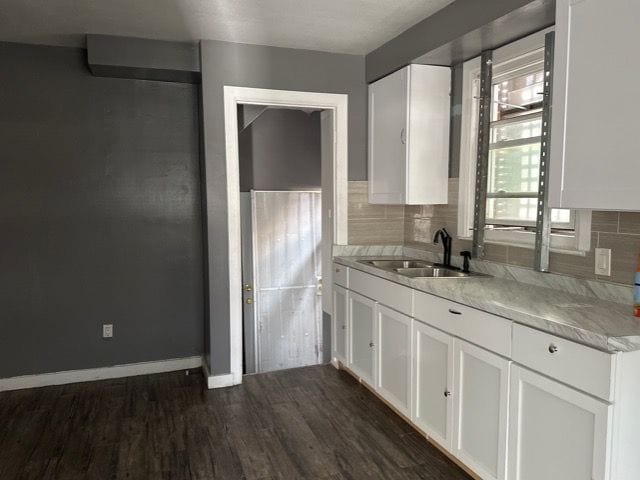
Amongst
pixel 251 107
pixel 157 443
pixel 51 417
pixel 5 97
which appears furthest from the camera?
pixel 251 107

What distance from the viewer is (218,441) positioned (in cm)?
282

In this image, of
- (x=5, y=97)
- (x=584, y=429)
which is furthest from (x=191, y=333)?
(x=584, y=429)

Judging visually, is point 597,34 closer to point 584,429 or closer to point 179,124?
point 584,429

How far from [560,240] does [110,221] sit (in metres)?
3.05

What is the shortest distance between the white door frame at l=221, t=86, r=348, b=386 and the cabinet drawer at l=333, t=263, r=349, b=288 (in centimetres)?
20

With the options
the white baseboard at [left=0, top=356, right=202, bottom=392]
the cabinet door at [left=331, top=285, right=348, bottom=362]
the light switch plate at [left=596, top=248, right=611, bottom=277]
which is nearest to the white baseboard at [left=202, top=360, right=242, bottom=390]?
the white baseboard at [left=0, top=356, right=202, bottom=392]

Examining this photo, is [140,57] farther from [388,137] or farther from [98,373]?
[98,373]

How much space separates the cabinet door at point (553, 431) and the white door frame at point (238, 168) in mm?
2092

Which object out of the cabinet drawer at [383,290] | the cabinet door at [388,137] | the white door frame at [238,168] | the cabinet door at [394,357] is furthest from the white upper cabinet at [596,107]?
the white door frame at [238,168]

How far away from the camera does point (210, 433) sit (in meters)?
2.92

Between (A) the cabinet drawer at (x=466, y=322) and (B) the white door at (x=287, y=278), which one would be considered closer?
(A) the cabinet drawer at (x=466, y=322)

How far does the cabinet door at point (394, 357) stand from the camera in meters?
2.85

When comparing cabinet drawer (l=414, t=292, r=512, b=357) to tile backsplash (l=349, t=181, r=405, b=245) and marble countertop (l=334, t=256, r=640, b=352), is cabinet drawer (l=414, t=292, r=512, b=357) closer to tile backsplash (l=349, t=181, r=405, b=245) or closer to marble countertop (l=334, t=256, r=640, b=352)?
marble countertop (l=334, t=256, r=640, b=352)

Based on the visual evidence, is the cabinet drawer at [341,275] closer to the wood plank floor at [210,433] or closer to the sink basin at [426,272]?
the sink basin at [426,272]
